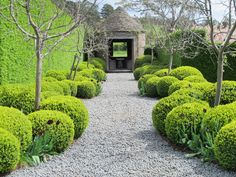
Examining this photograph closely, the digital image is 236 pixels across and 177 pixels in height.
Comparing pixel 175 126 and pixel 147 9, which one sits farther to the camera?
pixel 147 9

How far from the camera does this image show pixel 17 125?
4832 mm

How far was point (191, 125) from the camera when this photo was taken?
18.8 ft

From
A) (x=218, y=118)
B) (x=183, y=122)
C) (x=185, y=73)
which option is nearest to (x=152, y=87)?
(x=185, y=73)

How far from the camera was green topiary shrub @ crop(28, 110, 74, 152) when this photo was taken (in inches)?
209

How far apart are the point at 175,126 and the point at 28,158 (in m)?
2.40

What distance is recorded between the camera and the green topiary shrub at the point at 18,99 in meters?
6.57

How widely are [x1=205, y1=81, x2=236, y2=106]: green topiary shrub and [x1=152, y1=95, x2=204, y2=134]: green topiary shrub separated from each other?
0.52 m

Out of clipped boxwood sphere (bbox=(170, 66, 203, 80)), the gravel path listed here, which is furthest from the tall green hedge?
clipped boxwood sphere (bbox=(170, 66, 203, 80))

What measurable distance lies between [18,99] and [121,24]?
2066 cm

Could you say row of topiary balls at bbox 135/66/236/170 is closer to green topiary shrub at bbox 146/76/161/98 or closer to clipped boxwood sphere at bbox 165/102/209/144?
clipped boxwood sphere at bbox 165/102/209/144

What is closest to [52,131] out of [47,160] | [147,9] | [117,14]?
[47,160]

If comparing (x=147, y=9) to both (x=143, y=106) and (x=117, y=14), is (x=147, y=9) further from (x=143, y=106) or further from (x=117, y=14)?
(x=143, y=106)

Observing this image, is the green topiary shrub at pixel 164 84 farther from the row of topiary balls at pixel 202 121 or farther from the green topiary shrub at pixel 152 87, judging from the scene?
the row of topiary balls at pixel 202 121

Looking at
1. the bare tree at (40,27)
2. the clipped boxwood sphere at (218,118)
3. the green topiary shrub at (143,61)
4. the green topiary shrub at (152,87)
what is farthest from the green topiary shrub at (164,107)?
the green topiary shrub at (143,61)
